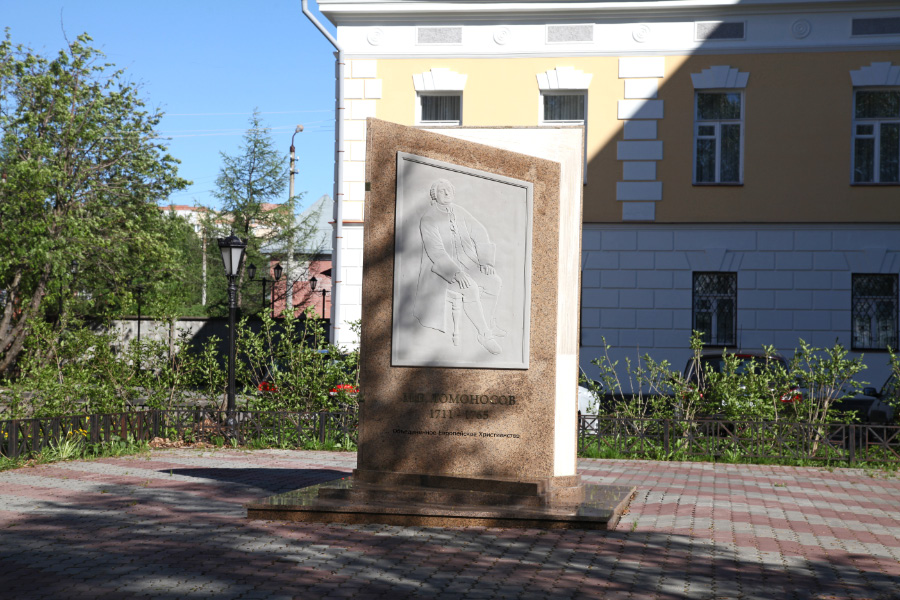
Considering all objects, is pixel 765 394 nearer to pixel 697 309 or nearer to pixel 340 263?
pixel 697 309

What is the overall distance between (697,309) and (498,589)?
55.8 ft

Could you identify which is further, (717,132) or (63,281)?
(63,281)

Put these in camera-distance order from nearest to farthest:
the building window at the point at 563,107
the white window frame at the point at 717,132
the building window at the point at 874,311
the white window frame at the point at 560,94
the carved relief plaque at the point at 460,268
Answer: the carved relief plaque at the point at 460,268
the building window at the point at 874,311
the white window frame at the point at 717,132
the white window frame at the point at 560,94
the building window at the point at 563,107

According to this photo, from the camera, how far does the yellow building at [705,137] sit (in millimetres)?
21188

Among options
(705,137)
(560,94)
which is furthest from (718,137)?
(560,94)

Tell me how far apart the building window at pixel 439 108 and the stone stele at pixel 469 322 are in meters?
14.3

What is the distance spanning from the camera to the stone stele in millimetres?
8375

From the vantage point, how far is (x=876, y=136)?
21.4m

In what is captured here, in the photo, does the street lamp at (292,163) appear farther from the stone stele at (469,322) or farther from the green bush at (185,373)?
the stone stele at (469,322)

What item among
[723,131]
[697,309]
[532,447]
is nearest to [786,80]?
[723,131]

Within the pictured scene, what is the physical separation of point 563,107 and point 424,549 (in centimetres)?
1695

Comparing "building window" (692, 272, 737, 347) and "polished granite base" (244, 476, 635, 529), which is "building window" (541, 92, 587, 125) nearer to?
"building window" (692, 272, 737, 347)

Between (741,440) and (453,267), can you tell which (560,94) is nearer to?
(741,440)

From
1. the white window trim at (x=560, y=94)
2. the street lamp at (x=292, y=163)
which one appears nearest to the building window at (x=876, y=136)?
the white window trim at (x=560, y=94)
